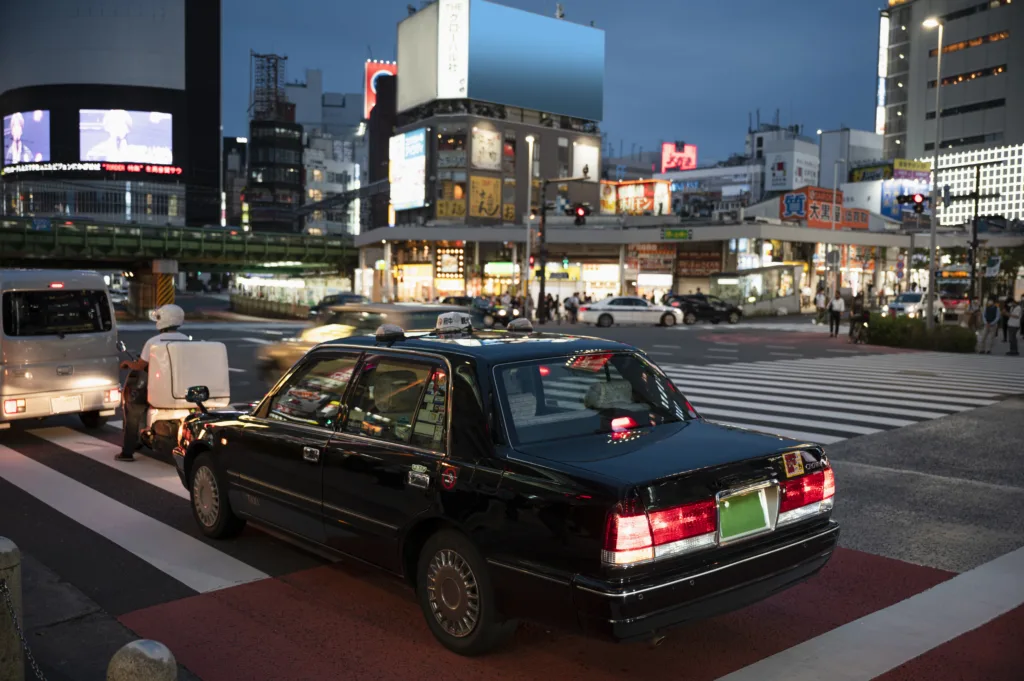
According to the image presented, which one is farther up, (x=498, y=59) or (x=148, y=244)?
(x=498, y=59)

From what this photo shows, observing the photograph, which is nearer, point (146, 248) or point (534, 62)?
point (146, 248)

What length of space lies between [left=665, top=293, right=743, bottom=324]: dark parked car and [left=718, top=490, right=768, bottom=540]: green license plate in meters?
42.1

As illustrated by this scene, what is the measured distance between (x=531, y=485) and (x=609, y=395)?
1.14m

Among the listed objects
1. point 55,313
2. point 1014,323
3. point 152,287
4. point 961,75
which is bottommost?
point 152,287

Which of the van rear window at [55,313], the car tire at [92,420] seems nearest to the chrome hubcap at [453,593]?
the van rear window at [55,313]

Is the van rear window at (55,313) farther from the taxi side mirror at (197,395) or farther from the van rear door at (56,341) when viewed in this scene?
the taxi side mirror at (197,395)

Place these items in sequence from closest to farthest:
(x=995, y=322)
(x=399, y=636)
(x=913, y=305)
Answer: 1. (x=399, y=636)
2. (x=995, y=322)
3. (x=913, y=305)

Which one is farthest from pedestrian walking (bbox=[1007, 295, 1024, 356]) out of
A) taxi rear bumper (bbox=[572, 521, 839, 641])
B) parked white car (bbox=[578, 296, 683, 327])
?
taxi rear bumper (bbox=[572, 521, 839, 641])

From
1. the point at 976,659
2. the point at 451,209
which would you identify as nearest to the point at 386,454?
the point at 976,659

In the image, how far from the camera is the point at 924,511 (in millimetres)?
7449

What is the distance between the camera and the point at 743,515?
417cm

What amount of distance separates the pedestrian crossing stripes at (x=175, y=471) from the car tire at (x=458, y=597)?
1.00m

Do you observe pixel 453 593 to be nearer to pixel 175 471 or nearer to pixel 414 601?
pixel 414 601

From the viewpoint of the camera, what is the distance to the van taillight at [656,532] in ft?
12.3
